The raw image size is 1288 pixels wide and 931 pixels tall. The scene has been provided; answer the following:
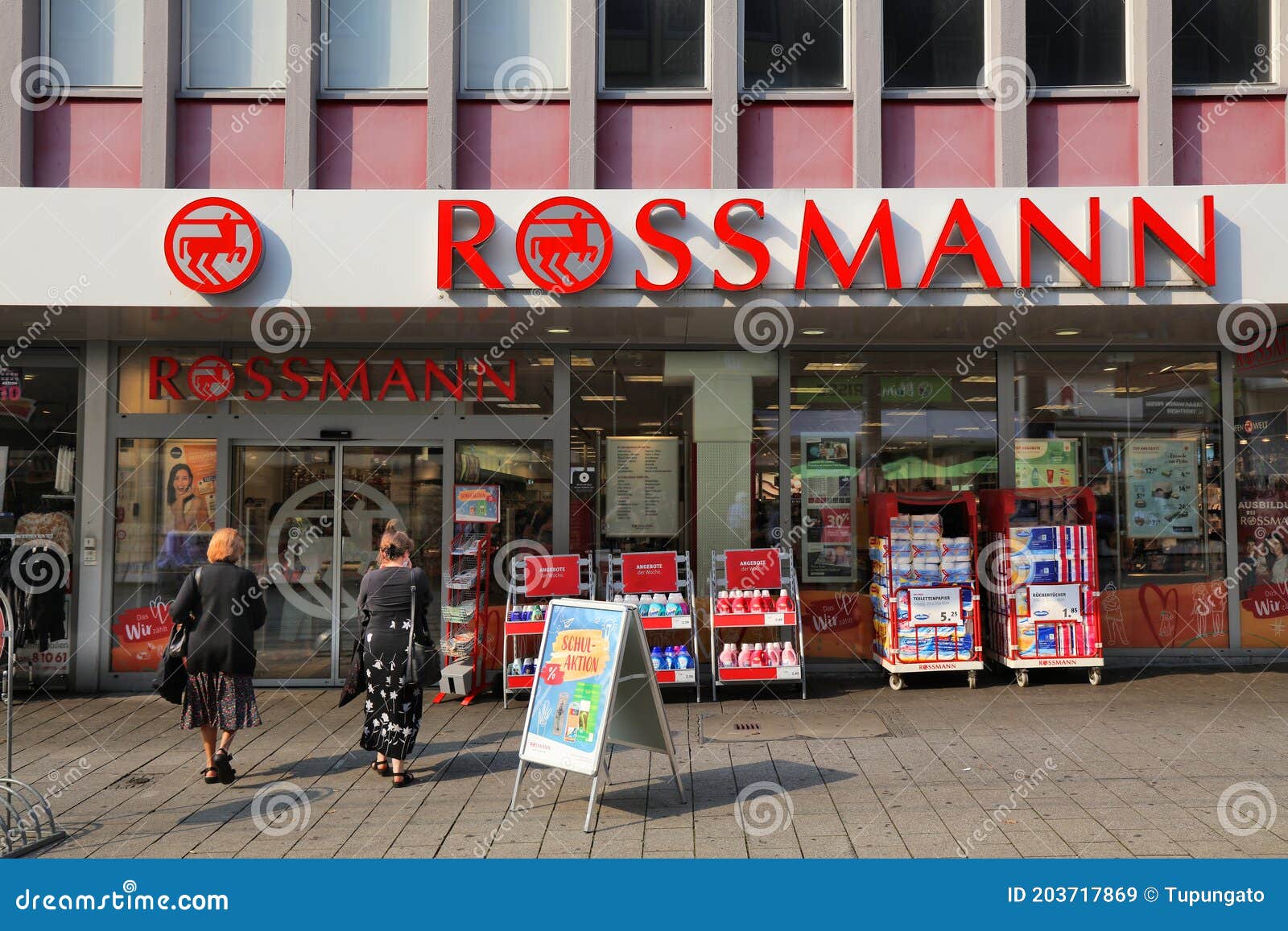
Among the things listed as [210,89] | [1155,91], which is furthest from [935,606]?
[210,89]

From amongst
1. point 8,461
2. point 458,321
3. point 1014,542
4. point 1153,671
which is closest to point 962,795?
point 1014,542

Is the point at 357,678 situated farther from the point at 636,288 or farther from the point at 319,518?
the point at 636,288

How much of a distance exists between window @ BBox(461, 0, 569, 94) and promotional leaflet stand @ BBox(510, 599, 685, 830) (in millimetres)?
5509

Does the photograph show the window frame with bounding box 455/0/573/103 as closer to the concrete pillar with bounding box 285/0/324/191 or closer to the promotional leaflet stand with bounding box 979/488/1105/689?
the concrete pillar with bounding box 285/0/324/191

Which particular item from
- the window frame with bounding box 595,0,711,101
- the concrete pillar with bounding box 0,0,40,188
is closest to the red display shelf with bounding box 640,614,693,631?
the window frame with bounding box 595,0,711,101

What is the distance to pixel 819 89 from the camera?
956 centimetres

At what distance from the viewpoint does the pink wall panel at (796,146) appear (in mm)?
9422

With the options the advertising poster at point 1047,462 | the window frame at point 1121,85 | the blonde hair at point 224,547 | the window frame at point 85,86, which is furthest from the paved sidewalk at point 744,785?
the window frame at point 85,86

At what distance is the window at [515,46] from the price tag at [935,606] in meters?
5.90

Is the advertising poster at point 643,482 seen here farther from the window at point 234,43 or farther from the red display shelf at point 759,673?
the window at point 234,43

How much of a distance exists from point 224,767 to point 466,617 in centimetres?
324

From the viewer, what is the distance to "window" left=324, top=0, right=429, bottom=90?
31.4ft

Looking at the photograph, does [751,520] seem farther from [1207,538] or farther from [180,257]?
[180,257]

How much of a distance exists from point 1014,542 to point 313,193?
7152 millimetres
